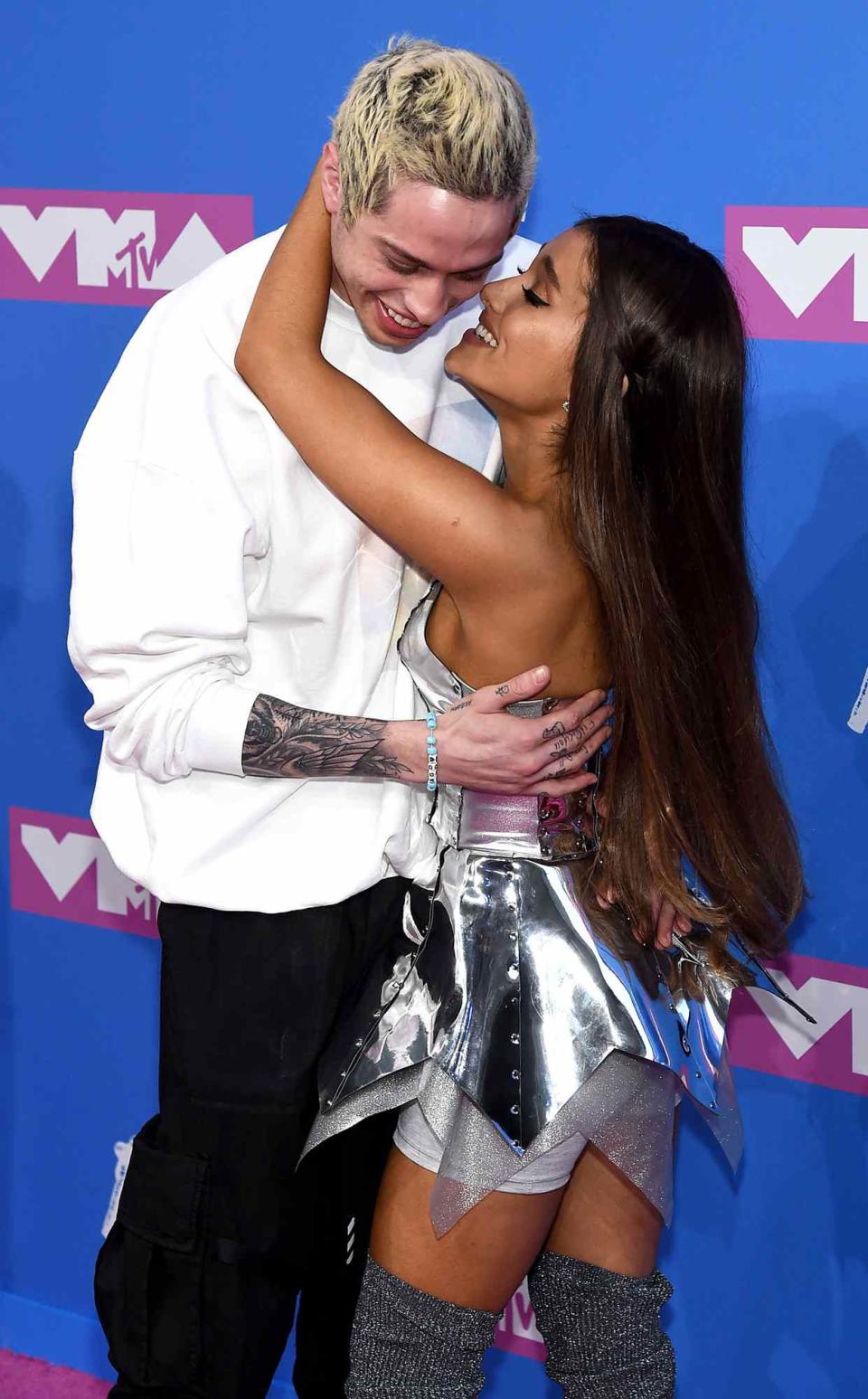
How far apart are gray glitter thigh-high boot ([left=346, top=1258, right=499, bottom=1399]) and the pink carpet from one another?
1.10m

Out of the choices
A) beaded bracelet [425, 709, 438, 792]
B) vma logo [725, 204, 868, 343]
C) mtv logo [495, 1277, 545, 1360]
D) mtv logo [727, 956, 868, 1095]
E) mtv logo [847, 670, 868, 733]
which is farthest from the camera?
mtv logo [495, 1277, 545, 1360]

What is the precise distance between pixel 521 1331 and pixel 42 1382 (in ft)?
2.60

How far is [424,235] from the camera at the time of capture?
4.73 ft

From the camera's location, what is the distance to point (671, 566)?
1474mm

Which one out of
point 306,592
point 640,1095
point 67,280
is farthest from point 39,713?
point 640,1095

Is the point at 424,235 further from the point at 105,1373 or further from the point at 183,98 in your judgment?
the point at 105,1373

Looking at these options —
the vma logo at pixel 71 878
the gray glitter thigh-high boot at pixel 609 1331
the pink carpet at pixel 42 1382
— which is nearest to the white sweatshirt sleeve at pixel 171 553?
the gray glitter thigh-high boot at pixel 609 1331

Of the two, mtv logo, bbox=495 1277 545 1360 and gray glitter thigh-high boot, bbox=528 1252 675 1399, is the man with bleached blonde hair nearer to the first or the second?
gray glitter thigh-high boot, bbox=528 1252 675 1399

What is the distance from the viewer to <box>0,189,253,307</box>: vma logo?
203 cm

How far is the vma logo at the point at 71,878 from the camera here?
7.70ft

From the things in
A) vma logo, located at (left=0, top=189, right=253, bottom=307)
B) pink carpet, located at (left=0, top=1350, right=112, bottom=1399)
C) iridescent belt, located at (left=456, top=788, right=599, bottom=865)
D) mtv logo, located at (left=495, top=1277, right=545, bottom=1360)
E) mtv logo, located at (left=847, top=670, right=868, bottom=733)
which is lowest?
pink carpet, located at (left=0, top=1350, right=112, bottom=1399)

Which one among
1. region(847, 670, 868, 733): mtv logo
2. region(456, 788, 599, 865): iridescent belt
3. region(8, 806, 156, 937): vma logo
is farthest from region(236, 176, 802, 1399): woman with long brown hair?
region(8, 806, 156, 937): vma logo

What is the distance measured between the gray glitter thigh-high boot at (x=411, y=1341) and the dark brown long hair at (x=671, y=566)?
0.44m

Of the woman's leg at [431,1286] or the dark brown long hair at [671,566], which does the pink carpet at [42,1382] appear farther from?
the dark brown long hair at [671,566]
